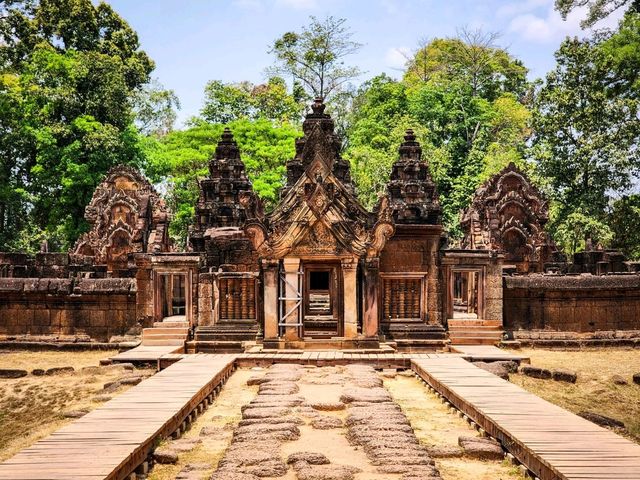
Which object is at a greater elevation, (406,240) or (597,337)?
(406,240)

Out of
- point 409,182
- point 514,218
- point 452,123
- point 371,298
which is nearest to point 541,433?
point 371,298

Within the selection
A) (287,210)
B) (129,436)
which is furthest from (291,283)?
(129,436)

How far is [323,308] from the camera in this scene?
23.1m

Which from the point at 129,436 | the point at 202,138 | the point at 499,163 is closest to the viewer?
the point at 129,436

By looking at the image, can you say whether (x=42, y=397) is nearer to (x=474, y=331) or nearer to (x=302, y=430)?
(x=302, y=430)

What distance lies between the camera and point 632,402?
11.9 m

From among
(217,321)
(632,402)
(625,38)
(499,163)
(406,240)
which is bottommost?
(632,402)

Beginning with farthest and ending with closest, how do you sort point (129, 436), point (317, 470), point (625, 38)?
point (625, 38) → point (129, 436) → point (317, 470)

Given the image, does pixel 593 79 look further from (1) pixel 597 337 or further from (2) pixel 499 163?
(1) pixel 597 337

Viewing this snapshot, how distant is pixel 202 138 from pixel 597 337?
2562 centimetres

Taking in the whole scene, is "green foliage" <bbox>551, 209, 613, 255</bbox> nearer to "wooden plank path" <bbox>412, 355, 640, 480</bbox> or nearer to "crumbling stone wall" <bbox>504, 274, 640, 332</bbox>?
"crumbling stone wall" <bbox>504, 274, 640, 332</bbox>

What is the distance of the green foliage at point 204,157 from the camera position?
36.9 m

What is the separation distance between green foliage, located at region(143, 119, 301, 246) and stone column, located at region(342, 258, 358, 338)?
21416 mm

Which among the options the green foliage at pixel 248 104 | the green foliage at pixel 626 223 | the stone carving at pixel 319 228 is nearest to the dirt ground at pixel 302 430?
the stone carving at pixel 319 228
